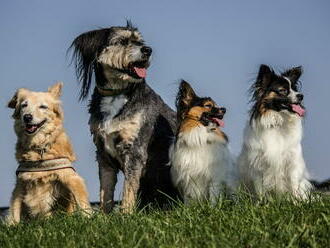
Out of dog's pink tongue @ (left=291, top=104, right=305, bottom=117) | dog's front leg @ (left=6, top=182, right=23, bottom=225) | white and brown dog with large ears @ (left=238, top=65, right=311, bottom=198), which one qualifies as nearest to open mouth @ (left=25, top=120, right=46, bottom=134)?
dog's front leg @ (left=6, top=182, right=23, bottom=225)

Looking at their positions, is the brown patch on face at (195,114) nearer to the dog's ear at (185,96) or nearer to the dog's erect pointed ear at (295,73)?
the dog's ear at (185,96)

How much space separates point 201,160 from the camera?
732 centimetres

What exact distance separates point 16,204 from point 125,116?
1707 mm

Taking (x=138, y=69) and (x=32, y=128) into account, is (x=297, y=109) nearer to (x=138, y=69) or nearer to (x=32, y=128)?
(x=138, y=69)

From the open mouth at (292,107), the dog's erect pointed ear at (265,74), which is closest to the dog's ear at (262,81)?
the dog's erect pointed ear at (265,74)

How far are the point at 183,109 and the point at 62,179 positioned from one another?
1.76 m

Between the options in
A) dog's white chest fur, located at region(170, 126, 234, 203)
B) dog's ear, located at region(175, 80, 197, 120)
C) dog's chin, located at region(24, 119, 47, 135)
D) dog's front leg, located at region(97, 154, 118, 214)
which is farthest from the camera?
dog's front leg, located at region(97, 154, 118, 214)

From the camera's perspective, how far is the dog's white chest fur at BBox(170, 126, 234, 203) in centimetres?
723

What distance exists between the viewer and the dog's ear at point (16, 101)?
7.24 meters

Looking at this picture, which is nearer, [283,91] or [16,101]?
[283,91]

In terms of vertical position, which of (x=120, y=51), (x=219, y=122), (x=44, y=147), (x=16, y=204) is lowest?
(x=16, y=204)

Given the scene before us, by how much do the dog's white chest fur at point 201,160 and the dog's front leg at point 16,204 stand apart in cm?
199

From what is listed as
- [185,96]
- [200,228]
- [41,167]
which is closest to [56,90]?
[41,167]

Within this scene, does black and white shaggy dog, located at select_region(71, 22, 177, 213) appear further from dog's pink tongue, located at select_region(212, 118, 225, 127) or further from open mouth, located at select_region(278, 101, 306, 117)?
open mouth, located at select_region(278, 101, 306, 117)
